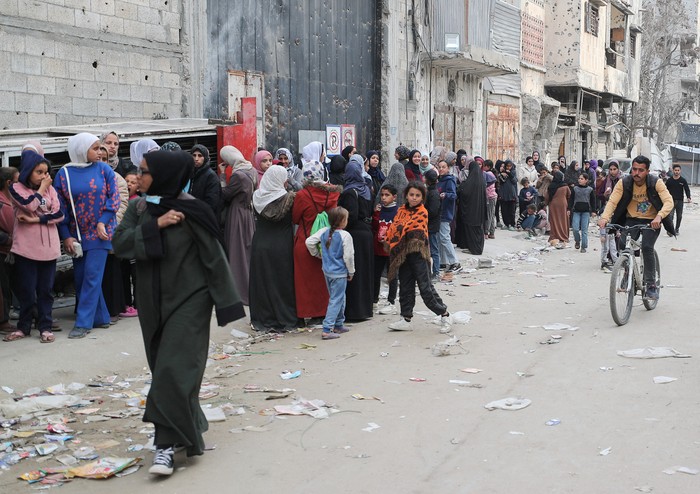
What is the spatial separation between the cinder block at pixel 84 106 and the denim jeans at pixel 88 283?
294 centimetres

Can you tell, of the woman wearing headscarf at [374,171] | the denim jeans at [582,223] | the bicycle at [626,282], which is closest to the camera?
the bicycle at [626,282]

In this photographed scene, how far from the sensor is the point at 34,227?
7.61 m

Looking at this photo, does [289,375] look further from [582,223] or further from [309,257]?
[582,223]

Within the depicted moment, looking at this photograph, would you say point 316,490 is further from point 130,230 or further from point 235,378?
point 235,378

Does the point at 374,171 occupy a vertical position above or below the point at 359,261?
above

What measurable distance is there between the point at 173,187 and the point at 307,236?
3.97m

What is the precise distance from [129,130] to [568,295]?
571cm

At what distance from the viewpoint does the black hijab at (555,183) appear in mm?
17733

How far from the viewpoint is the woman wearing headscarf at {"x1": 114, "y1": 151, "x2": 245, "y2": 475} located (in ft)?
15.9

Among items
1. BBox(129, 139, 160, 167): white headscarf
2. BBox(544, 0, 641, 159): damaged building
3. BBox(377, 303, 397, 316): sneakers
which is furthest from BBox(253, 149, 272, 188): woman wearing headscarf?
BBox(544, 0, 641, 159): damaged building

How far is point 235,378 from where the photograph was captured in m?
7.07

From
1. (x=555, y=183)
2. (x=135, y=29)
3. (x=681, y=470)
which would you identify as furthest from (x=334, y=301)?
(x=555, y=183)

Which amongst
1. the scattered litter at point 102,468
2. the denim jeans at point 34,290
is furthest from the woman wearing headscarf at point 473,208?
the scattered litter at point 102,468

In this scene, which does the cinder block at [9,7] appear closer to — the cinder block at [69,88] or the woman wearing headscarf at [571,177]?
the cinder block at [69,88]
